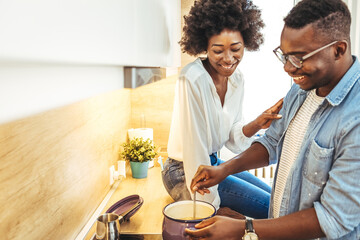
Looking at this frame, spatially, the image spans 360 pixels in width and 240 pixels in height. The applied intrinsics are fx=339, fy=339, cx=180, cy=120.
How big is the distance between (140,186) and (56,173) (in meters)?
0.87

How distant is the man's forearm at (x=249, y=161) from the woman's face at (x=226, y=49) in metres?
0.45

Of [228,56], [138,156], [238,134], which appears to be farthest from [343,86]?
[138,156]

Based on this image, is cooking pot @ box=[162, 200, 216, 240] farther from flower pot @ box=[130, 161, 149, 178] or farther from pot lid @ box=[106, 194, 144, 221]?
flower pot @ box=[130, 161, 149, 178]

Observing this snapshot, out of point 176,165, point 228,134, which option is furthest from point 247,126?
point 176,165

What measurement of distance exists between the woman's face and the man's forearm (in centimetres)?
45

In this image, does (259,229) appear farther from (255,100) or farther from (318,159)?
(255,100)

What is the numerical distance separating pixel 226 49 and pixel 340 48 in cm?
70

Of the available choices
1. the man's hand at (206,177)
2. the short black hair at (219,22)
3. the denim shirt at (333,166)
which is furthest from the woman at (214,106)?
the denim shirt at (333,166)

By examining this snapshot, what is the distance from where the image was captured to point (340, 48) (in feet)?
2.81

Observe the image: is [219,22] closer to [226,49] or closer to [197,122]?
[226,49]

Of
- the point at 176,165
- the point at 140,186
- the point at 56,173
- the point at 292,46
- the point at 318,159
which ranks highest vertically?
the point at 292,46

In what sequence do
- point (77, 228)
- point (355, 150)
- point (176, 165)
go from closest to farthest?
point (355, 150) < point (77, 228) < point (176, 165)

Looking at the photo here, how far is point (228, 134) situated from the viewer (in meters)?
1.73

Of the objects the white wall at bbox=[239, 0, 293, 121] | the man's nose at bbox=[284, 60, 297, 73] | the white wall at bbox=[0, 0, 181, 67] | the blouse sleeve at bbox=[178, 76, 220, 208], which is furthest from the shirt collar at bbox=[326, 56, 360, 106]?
the white wall at bbox=[239, 0, 293, 121]
